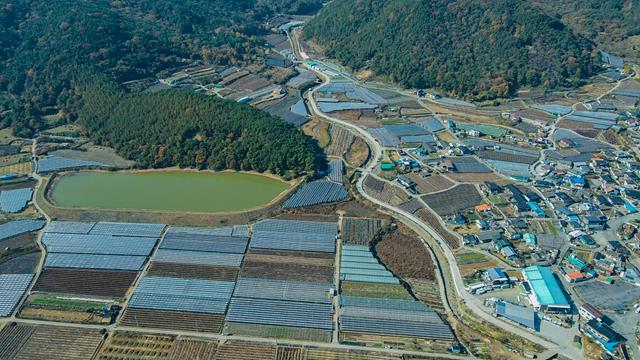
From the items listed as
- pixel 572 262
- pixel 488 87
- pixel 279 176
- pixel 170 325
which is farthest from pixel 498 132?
pixel 170 325

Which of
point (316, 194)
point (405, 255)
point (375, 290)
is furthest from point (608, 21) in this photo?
point (375, 290)

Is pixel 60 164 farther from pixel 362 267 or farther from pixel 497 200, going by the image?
pixel 497 200

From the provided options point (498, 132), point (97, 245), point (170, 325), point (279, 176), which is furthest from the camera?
point (498, 132)

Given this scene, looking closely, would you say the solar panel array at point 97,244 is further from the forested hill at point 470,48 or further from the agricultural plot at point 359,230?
the forested hill at point 470,48

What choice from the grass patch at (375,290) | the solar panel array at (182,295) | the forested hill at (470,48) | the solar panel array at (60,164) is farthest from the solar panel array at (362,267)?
the forested hill at (470,48)

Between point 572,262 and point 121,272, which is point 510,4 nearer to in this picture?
point 572,262

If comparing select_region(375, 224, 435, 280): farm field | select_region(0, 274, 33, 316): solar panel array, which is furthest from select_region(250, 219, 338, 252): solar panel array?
select_region(0, 274, 33, 316): solar panel array
